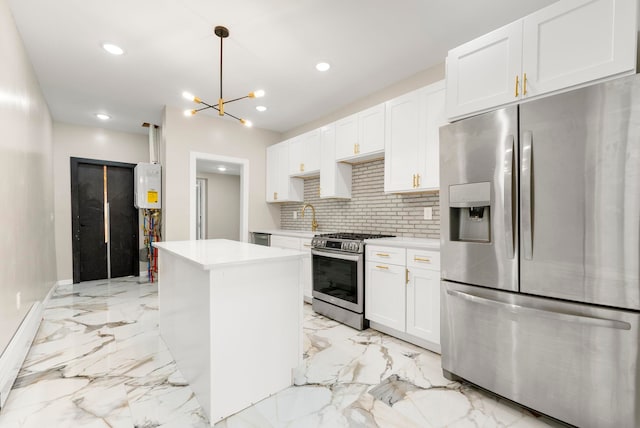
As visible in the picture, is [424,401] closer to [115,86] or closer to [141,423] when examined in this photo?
[141,423]

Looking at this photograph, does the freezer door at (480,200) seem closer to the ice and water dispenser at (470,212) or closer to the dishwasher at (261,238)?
the ice and water dispenser at (470,212)

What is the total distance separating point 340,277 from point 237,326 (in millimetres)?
1654

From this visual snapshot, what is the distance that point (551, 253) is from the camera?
163 cm

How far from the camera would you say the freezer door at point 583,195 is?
1.42 m

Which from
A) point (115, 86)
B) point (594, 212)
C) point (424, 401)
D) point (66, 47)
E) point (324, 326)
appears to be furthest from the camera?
point (115, 86)

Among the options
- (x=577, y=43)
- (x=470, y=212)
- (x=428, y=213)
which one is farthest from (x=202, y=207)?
(x=577, y=43)

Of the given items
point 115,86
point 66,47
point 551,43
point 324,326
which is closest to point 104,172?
point 115,86

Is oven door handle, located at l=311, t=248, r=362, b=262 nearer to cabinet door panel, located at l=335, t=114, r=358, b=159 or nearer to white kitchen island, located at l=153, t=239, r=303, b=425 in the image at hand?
white kitchen island, located at l=153, t=239, r=303, b=425

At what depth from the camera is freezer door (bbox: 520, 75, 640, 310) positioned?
1.42m

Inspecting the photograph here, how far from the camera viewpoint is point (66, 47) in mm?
2768

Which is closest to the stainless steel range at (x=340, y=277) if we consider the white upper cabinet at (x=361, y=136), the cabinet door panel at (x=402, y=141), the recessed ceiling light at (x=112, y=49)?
the cabinet door panel at (x=402, y=141)

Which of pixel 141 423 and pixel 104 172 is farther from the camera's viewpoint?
pixel 104 172

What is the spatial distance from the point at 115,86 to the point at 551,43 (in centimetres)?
432

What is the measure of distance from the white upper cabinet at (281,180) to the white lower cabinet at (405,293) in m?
2.22
